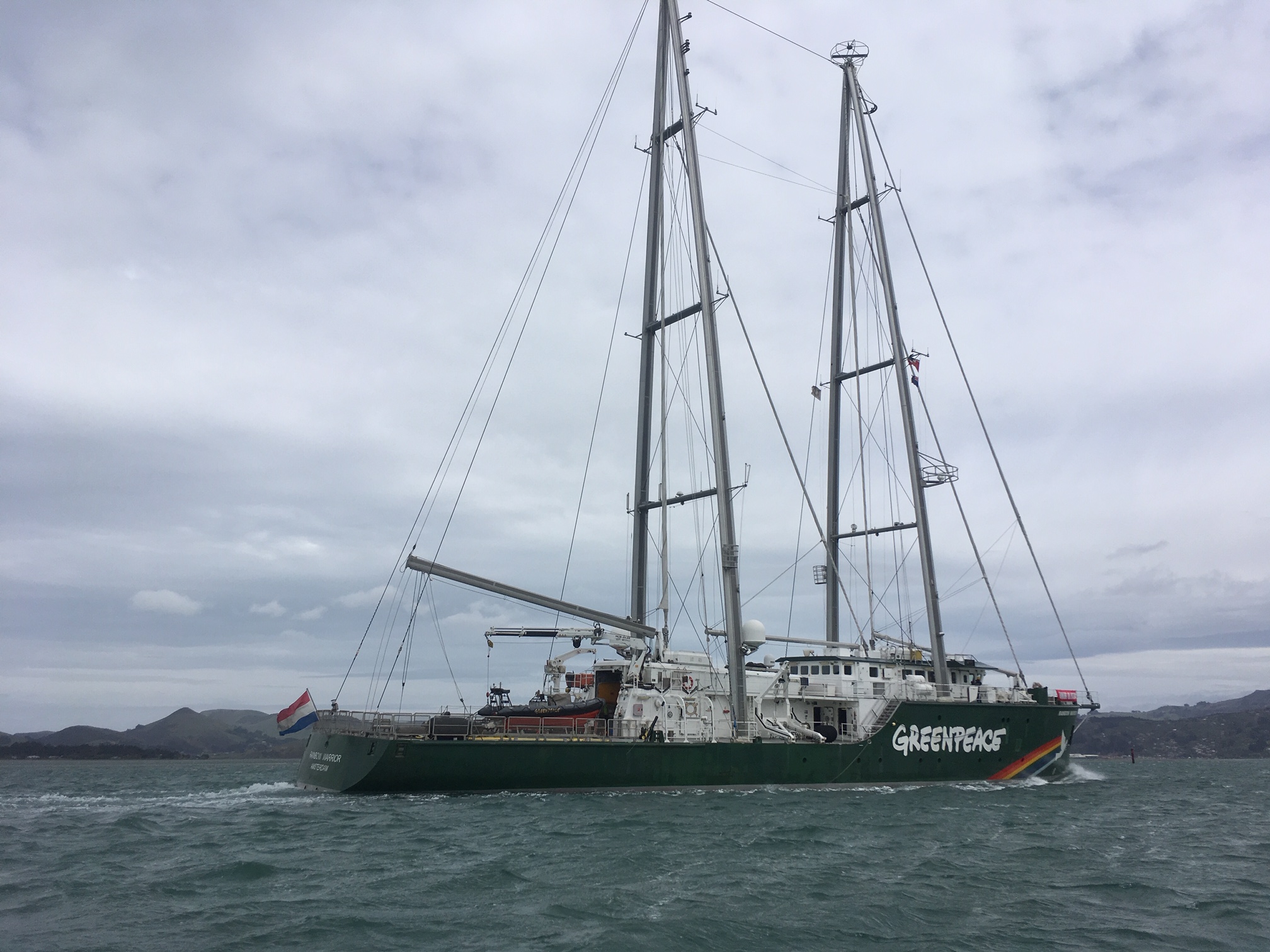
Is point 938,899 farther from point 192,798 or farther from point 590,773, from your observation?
point 192,798

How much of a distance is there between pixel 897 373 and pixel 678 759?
1964cm

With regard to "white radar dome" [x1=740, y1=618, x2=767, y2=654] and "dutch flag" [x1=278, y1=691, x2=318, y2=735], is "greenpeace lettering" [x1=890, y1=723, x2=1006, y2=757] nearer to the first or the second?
"white radar dome" [x1=740, y1=618, x2=767, y2=654]

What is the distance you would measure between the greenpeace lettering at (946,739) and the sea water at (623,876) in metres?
4.75

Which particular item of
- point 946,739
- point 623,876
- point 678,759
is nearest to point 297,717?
point 678,759

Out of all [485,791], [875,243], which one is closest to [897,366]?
[875,243]

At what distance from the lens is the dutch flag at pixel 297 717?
2747 cm

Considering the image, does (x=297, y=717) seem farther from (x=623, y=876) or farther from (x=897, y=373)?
(x=897, y=373)

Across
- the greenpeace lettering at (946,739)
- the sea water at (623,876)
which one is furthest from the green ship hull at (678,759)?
the sea water at (623,876)

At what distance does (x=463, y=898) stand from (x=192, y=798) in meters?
22.0

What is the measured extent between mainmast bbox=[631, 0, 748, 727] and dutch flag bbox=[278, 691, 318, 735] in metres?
10.9

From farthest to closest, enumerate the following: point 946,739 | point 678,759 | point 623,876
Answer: point 946,739, point 678,759, point 623,876

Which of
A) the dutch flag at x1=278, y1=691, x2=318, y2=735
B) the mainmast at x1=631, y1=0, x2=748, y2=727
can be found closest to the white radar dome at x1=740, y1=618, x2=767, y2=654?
the mainmast at x1=631, y1=0, x2=748, y2=727

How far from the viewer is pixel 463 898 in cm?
1347

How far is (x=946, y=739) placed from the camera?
107 feet
